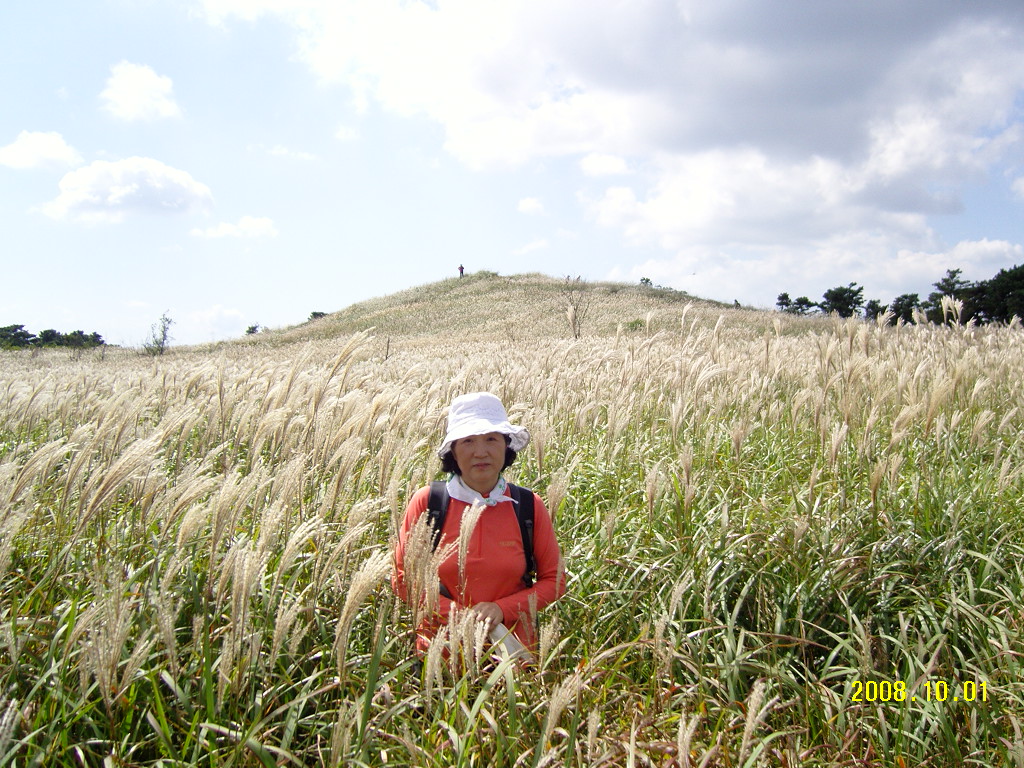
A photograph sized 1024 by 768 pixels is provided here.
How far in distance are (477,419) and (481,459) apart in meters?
0.17

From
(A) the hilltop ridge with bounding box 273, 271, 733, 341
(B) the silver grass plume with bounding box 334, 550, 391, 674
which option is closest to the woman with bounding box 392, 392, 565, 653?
(B) the silver grass plume with bounding box 334, 550, 391, 674

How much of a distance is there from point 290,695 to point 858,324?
429 cm

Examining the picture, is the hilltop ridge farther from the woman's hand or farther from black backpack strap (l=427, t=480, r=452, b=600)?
the woman's hand

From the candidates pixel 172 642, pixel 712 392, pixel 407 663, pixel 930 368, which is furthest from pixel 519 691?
pixel 930 368

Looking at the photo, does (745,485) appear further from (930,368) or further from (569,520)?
(930,368)

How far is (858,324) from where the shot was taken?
4473 mm

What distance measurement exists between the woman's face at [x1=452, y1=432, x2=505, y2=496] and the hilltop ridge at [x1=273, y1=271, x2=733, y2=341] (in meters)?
22.0

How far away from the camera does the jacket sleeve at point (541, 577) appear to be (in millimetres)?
2277

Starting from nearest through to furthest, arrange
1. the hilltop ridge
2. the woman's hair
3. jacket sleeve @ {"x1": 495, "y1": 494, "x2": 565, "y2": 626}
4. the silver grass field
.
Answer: the silver grass field
jacket sleeve @ {"x1": 495, "y1": 494, "x2": 565, "y2": 626}
the woman's hair
the hilltop ridge

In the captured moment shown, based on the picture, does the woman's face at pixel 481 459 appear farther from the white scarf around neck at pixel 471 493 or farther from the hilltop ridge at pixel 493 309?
the hilltop ridge at pixel 493 309

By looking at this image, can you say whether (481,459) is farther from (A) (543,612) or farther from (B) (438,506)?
(A) (543,612)

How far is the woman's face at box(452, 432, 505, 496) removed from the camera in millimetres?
2527

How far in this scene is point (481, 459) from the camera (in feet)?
8.29

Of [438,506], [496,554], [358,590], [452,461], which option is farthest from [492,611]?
[358,590]
